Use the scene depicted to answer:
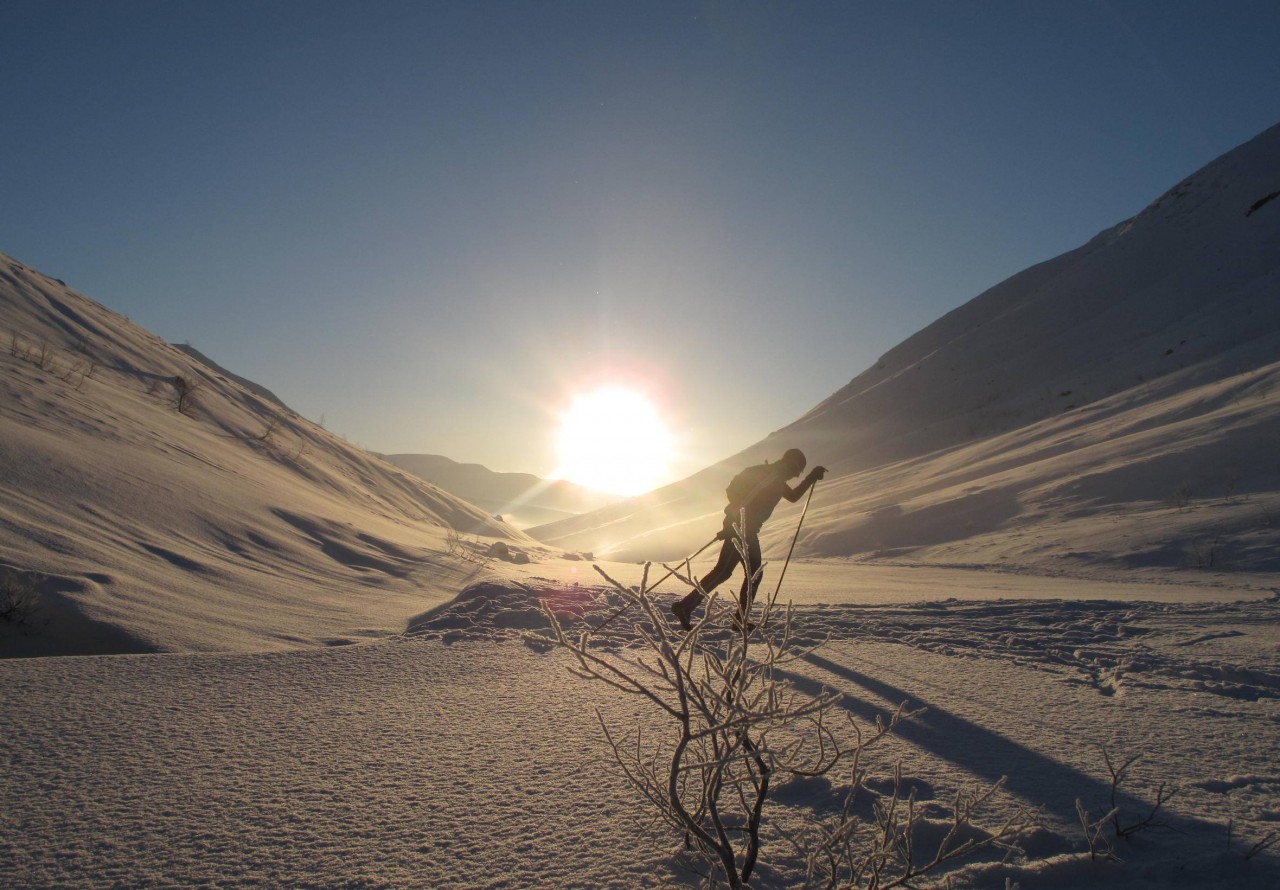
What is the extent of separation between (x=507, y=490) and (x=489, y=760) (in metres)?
104

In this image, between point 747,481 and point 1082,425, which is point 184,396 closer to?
point 747,481

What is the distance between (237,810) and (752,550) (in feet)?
10.9

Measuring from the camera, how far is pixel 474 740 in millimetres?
2436

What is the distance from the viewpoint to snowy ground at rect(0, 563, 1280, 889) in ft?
5.29

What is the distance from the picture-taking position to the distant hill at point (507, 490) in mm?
92438

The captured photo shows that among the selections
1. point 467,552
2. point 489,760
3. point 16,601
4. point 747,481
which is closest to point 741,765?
point 489,760

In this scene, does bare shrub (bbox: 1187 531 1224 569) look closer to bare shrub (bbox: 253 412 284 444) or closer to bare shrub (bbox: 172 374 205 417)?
bare shrub (bbox: 253 412 284 444)

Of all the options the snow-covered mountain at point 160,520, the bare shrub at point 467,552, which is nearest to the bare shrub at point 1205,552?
the snow-covered mountain at point 160,520

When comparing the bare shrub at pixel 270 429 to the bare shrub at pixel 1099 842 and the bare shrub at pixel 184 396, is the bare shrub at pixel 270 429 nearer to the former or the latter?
the bare shrub at pixel 184 396

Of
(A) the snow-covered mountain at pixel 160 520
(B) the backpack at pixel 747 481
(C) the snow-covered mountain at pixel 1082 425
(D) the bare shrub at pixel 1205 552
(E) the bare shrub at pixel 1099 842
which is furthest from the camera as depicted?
(C) the snow-covered mountain at pixel 1082 425

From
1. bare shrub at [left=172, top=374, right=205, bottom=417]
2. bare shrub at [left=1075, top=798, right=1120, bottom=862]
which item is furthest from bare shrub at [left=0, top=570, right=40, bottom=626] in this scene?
bare shrub at [left=172, top=374, right=205, bottom=417]

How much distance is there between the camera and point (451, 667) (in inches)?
133

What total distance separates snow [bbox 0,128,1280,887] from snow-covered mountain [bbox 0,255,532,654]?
0.03 meters

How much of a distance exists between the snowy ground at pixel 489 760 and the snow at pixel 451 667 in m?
0.01
